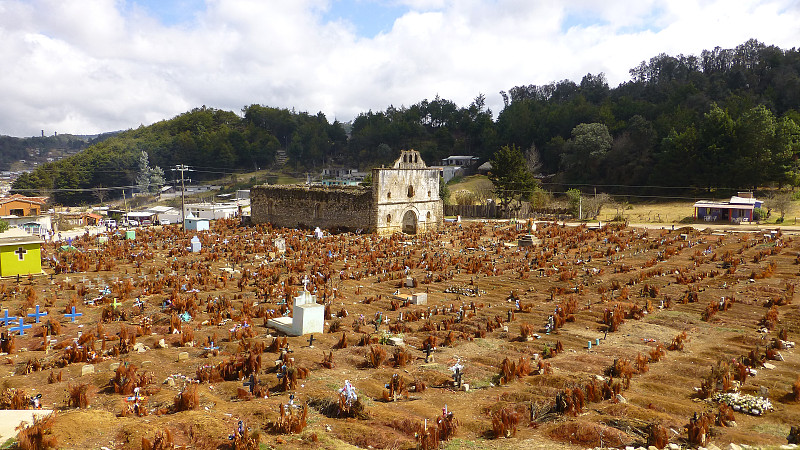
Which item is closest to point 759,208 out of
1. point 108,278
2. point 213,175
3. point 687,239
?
point 687,239

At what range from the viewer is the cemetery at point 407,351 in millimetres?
7738

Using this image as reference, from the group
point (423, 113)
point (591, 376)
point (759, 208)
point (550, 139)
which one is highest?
point (423, 113)

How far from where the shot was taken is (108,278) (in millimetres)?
20500

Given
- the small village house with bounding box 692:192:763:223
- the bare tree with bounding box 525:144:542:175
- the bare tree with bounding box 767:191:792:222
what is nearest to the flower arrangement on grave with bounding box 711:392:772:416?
the small village house with bounding box 692:192:763:223

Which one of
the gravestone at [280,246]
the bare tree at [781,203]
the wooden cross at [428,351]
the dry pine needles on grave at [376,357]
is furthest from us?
the bare tree at [781,203]

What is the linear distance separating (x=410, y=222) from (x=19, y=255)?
74.7ft

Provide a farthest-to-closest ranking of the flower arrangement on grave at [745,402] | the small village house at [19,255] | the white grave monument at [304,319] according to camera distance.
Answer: the small village house at [19,255]
the white grave monument at [304,319]
the flower arrangement on grave at [745,402]

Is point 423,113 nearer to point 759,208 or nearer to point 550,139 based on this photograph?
point 550,139

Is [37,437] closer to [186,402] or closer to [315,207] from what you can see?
[186,402]

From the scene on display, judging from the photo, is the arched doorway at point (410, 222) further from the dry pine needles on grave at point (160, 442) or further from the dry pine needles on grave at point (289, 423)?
the dry pine needles on grave at point (160, 442)

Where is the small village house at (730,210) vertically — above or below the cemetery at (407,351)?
above

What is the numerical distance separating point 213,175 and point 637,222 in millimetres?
76326

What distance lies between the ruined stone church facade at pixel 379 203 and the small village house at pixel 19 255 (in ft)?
60.1

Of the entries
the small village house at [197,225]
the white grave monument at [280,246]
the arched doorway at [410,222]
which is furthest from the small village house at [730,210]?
the small village house at [197,225]
